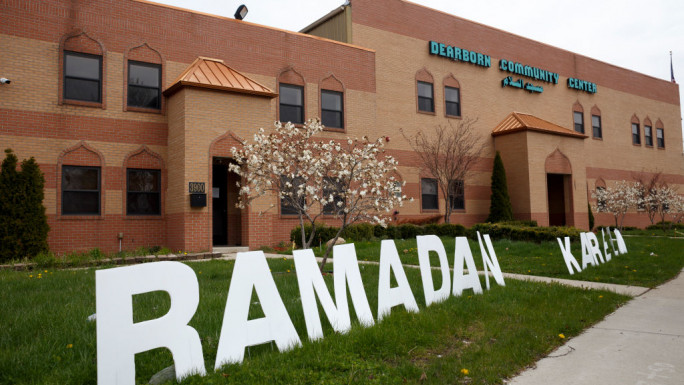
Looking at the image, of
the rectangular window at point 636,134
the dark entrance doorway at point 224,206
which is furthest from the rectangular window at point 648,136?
the dark entrance doorway at point 224,206

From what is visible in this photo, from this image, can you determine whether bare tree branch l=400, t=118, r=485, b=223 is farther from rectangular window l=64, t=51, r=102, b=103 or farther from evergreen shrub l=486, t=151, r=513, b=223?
rectangular window l=64, t=51, r=102, b=103

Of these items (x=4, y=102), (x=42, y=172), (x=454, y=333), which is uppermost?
(x=4, y=102)

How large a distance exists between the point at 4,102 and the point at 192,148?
201 inches

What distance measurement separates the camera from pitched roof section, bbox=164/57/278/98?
14469mm

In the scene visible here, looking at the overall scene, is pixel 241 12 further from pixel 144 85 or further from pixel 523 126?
pixel 523 126

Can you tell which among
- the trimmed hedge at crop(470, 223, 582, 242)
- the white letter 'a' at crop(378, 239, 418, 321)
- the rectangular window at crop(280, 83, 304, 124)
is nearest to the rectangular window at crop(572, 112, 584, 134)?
the trimmed hedge at crop(470, 223, 582, 242)

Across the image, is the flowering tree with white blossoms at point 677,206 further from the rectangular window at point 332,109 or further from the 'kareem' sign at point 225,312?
the 'kareem' sign at point 225,312

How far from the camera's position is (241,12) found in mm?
17625

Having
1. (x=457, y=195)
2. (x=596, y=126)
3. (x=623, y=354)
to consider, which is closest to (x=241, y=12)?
(x=457, y=195)

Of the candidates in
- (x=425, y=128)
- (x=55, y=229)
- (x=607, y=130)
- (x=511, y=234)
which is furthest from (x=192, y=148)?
(x=607, y=130)

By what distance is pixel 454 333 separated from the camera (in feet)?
17.0

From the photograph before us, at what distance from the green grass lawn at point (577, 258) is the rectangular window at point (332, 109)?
588 cm

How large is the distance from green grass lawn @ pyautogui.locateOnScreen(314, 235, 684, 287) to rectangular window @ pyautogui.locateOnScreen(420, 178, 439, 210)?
22.9 feet

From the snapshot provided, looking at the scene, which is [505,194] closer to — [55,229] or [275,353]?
[55,229]
